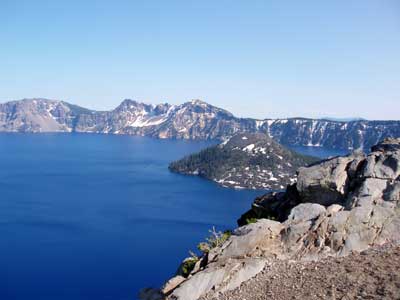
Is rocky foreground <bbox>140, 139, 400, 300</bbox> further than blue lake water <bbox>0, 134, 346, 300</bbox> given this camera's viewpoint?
No

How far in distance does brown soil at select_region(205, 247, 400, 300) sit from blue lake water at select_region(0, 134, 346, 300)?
58449mm

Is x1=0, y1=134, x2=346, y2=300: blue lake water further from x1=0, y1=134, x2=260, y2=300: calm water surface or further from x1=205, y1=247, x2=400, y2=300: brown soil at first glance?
x1=205, y1=247, x2=400, y2=300: brown soil

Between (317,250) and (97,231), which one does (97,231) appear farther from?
(317,250)

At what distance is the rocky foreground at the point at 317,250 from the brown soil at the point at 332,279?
33 millimetres

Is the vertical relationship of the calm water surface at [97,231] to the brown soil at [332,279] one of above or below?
Result: below

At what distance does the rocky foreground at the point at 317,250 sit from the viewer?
57.1ft

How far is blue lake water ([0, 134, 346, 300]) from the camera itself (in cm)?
7800

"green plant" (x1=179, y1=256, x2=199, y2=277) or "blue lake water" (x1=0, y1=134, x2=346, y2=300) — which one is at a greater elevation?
"green plant" (x1=179, y1=256, x2=199, y2=277)

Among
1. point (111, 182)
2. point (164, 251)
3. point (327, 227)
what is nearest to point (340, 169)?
point (327, 227)

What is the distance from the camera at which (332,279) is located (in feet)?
57.1

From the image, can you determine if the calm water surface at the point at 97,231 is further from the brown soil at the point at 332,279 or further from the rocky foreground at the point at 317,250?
the brown soil at the point at 332,279

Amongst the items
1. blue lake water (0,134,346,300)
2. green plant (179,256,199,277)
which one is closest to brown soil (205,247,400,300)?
green plant (179,256,199,277)

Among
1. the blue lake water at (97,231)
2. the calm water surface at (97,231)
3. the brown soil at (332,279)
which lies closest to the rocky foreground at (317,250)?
the brown soil at (332,279)

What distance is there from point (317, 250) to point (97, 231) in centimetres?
9541
